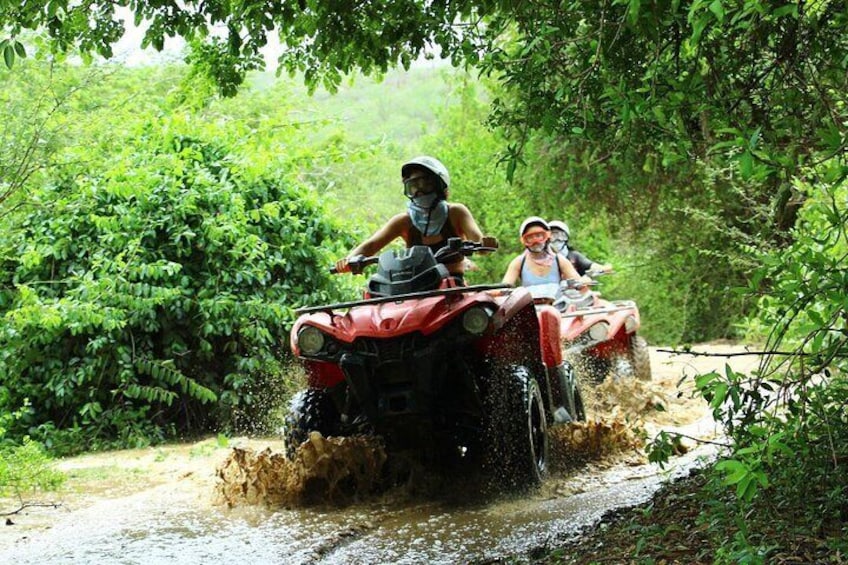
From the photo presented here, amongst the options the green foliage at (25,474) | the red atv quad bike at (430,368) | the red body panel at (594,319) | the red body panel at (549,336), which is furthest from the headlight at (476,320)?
the red body panel at (594,319)

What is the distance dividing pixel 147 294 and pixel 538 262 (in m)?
3.71

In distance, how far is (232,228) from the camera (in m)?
10.2

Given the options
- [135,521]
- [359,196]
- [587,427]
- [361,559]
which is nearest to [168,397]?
[135,521]

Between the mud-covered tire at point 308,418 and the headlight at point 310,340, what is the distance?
2.34 feet

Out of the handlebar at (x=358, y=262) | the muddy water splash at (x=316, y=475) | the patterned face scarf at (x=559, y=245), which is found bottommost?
the muddy water splash at (x=316, y=475)

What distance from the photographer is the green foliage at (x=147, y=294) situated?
32.2 feet

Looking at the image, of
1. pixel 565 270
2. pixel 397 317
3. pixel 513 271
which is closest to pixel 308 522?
pixel 397 317

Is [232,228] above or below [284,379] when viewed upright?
above

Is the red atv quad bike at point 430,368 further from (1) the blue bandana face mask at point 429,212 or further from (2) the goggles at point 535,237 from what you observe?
(2) the goggles at point 535,237

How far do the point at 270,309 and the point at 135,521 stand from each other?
13.3 ft

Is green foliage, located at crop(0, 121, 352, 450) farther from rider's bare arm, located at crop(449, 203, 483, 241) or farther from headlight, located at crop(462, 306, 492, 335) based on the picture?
headlight, located at crop(462, 306, 492, 335)

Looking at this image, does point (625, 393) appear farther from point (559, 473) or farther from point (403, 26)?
point (403, 26)

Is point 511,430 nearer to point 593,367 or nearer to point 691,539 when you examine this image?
point 691,539

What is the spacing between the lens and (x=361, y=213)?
44.2 feet
